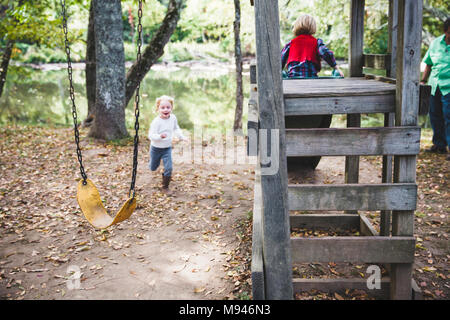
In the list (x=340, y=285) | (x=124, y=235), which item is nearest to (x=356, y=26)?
(x=340, y=285)

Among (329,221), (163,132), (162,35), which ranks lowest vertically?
(329,221)

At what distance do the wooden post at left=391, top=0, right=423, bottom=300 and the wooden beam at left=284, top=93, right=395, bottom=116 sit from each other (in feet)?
0.36

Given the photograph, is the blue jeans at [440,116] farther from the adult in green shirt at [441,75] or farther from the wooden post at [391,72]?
the wooden post at [391,72]

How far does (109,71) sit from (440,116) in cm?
737

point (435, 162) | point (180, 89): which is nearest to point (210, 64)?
point (180, 89)

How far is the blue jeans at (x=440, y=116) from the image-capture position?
7.05 metres

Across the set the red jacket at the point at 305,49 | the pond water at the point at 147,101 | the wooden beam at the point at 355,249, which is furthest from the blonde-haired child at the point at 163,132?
the pond water at the point at 147,101

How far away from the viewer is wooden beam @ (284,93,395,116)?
3.29 m

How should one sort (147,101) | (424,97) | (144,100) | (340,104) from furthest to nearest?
1. (144,100)
2. (147,101)
3. (340,104)
4. (424,97)

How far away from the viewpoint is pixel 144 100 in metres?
20.1

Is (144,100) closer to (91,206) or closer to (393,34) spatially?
(91,206)
